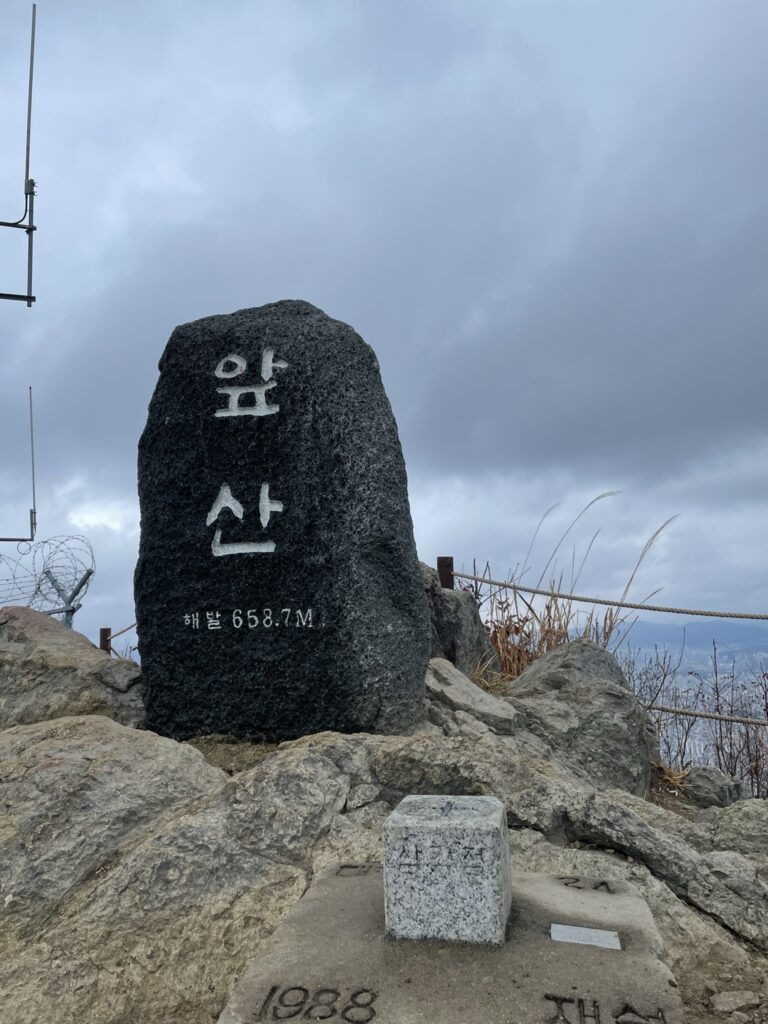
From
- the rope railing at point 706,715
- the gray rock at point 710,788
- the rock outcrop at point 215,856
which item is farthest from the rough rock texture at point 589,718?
the rock outcrop at point 215,856

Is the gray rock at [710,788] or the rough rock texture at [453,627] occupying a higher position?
the rough rock texture at [453,627]

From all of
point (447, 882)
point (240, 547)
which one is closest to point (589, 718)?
point (240, 547)

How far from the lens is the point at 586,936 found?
2207 millimetres

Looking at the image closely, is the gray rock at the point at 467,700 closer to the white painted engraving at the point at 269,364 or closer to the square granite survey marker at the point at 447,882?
the white painted engraving at the point at 269,364

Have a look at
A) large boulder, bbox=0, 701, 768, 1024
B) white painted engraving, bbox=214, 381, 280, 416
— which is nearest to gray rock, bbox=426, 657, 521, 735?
large boulder, bbox=0, 701, 768, 1024

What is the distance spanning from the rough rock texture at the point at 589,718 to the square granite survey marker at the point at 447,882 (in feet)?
8.69

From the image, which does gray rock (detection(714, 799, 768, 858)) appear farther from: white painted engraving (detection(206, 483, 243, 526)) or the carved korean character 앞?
the carved korean character 앞

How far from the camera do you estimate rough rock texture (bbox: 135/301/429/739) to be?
155 inches

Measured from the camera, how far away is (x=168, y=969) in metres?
2.48

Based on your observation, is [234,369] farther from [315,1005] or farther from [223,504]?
[315,1005]

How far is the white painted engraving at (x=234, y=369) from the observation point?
4.24m

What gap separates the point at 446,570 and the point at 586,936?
577 centimetres

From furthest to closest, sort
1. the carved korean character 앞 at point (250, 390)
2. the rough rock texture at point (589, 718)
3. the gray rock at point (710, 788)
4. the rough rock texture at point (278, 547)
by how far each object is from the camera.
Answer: the gray rock at point (710, 788)
the rough rock texture at point (589, 718)
the carved korean character 앞 at point (250, 390)
the rough rock texture at point (278, 547)

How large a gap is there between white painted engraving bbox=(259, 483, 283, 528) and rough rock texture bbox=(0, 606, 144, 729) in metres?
1.15
